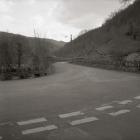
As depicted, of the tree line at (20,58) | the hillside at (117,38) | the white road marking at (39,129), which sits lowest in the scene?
the white road marking at (39,129)

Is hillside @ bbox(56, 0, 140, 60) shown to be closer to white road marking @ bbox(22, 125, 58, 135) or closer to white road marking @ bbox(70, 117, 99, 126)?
white road marking @ bbox(70, 117, 99, 126)

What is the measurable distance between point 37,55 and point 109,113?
1782cm

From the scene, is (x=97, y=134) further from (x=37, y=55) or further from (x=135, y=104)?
(x=37, y=55)

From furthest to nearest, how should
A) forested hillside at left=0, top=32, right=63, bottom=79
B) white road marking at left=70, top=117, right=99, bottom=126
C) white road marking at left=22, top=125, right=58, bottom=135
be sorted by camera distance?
forested hillside at left=0, top=32, right=63, bottom=79
white road marking at left=70, top=117, right=99, bottom=126
white road marking at left=22, top=125, right=58, bottom=135

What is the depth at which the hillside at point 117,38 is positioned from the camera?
3137cm

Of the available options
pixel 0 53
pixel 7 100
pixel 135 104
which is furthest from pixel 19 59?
pixel 135 104

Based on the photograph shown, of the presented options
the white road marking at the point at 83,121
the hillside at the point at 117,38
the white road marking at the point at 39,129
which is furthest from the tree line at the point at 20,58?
the white road marking at the point at 39,129

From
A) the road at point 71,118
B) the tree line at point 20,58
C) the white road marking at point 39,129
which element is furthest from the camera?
the tree line at point 20,58

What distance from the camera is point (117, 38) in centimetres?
4178

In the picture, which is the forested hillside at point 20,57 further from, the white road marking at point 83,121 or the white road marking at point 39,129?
the white road marking at point 39,129

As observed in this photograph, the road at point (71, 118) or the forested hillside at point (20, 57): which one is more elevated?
the forested hillside at point (20, 57)

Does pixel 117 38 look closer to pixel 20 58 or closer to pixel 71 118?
pixel 20 58

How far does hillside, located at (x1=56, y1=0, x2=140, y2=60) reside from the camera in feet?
103

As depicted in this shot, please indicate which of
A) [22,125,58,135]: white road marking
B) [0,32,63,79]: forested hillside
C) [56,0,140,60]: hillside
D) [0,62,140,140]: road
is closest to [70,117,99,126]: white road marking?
[0,62,140,140]: road
